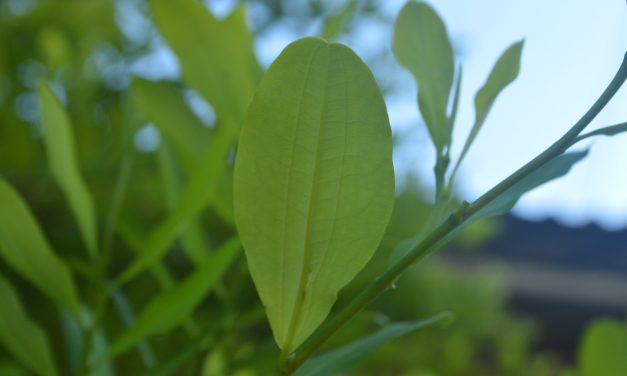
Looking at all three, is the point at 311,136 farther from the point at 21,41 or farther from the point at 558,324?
the point at 558,324

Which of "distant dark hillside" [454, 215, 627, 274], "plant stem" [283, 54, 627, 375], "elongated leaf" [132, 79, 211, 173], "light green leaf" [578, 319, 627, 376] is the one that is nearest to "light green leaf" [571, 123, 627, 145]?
"plant stem" [283, 54, 627, 375]

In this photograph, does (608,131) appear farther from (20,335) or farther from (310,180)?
(20,335)

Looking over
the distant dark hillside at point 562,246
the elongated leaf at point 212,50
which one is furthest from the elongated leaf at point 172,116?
the distant dark hillside at point 562,246

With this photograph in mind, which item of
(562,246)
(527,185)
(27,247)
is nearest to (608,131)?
(527,185)

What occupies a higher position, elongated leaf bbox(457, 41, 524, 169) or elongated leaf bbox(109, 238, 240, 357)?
elongated leaf bbox(457, 41, 524, 169)

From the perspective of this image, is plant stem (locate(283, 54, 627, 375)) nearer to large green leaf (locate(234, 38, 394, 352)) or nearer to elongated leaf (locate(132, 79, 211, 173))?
large green leaf (locate(234, 38, 394, 352))

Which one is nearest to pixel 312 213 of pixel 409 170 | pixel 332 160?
pixel 332 160
